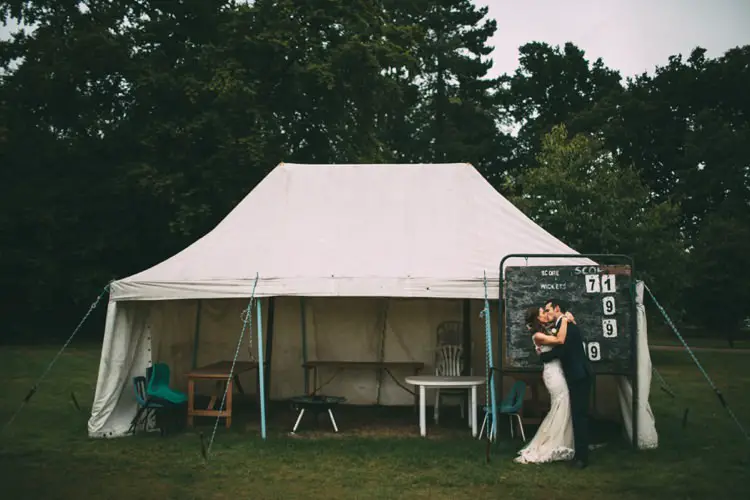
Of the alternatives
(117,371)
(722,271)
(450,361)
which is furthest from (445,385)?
(722,271)

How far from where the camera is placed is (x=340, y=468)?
275 inches

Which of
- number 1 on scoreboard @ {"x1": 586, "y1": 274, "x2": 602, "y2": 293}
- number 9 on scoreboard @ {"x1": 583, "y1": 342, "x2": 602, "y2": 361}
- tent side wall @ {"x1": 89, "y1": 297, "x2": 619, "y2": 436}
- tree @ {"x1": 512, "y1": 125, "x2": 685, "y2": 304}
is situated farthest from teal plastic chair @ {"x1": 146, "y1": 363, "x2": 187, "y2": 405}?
tree @ {"x1": 512, "y1": 125, "x2": 685, "y2": 304}

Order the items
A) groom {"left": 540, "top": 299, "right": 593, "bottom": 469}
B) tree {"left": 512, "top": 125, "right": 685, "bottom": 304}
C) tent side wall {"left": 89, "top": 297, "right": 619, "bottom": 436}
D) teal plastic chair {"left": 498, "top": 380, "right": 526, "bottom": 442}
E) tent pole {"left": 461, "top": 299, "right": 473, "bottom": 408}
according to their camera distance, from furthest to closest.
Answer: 1. tree {"left": 512, "top": 125, "right": 685, "bottom": 304}
2. tent side wall {"left": 89, "top": 297, "right": 619, "bottom": 436}
3. tent pole {"left": 461, "top": 299, "right": 473, "bottom": 408}
4. teal plastic chair {"left": 498, "top": 380, "right": 526, "bottom": 442}
5. groom {"left": 540, "top": 299, "right": 593, "bottom": 469}

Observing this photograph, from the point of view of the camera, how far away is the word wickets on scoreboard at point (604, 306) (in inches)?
304

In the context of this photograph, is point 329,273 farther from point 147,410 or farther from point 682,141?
point 682,141

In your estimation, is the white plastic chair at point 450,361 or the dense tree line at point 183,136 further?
the dense tree line at point 183,136

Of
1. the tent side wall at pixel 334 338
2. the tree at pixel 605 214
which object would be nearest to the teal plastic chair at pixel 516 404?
the tent side wall at pixel 334 338

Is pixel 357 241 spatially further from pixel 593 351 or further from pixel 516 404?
pixel 593 351

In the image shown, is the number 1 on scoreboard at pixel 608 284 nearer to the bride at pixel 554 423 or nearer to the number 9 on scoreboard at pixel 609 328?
the number 9 on scoreboard at pixel 609 328

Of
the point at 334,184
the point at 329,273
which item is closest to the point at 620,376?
the point at 329,273

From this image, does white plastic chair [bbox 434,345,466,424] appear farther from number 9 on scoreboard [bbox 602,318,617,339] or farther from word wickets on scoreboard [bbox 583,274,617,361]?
number 9 on scoreboard [bbox 602,318,617,339]

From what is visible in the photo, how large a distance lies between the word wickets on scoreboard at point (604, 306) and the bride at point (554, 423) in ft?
1.82

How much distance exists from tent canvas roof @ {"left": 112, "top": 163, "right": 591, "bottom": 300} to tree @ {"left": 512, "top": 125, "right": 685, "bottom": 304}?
9068 mm

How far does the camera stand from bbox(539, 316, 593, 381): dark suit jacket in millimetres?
7152
